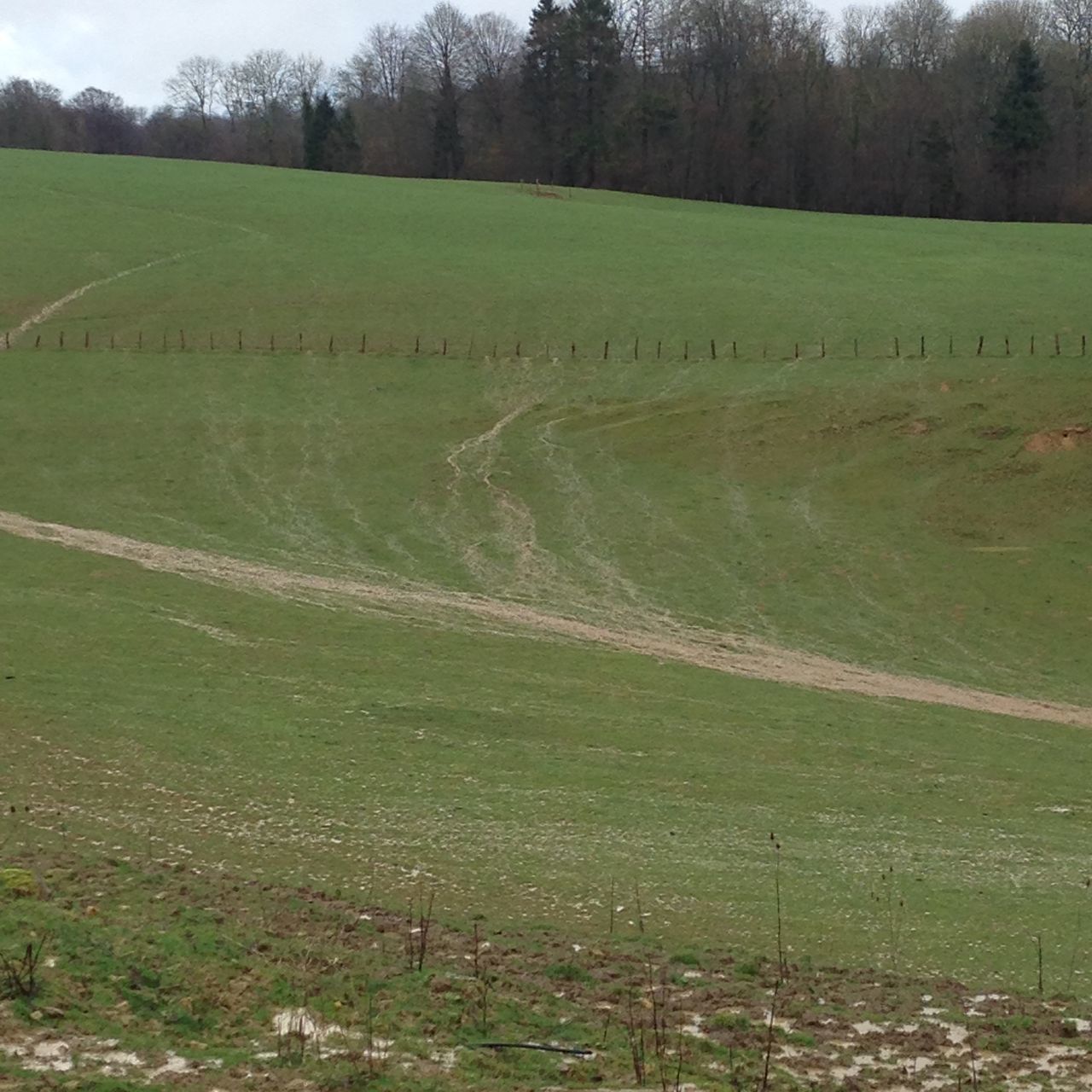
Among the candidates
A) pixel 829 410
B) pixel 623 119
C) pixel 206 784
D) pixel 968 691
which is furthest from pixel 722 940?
pixel 623 119

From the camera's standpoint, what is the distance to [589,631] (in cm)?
2670

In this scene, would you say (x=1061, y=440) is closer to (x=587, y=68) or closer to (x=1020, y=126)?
(x=1020, y=126)

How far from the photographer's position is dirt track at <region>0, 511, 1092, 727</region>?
81.1 feet

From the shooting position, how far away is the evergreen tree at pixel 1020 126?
301ft

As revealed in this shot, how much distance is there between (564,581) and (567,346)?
16.5m

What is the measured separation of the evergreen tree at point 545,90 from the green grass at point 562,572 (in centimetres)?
3923

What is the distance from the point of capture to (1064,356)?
41.9 m

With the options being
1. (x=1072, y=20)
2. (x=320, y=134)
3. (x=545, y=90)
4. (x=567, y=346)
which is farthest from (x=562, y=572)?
(x=1072, y=20)

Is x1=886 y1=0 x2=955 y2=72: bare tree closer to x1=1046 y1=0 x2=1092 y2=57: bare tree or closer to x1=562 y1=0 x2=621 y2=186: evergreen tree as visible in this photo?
x1=1046 y1=0 x2=1092 y2=57: bare tree

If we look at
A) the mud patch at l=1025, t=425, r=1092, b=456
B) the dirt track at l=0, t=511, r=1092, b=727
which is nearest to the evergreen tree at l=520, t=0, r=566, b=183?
the mud patch at l=1025, t=425, r=1092, b=456

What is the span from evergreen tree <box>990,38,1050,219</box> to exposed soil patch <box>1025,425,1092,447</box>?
60.4m

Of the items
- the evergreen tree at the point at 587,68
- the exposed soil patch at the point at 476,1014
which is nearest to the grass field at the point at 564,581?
the exposed soil patch at the point at 476,1014

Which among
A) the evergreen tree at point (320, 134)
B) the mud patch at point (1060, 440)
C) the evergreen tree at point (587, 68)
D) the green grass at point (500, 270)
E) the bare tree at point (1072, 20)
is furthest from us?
the bare tree at point (1072, 20)

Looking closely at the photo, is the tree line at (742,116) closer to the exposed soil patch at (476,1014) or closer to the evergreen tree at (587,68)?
the evergreen tree at (587,68)
